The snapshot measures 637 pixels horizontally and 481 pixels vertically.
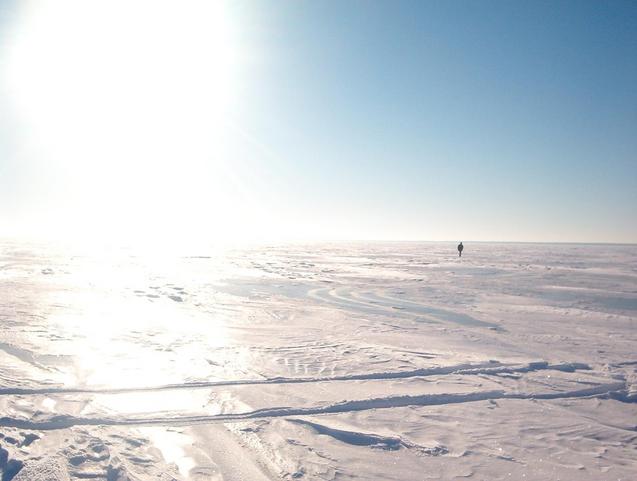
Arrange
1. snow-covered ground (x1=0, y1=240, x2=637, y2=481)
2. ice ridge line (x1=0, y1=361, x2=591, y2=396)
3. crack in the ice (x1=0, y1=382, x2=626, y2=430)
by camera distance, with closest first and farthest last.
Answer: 1. snow-covered ground (x1=0, y1=240, x2=637, y2=481)
2. crack in the ice (x1=0, y1=382, x2=626, y2=430)
3. ice ridge line (x1=0, y1=361, x2=591, y2=396)

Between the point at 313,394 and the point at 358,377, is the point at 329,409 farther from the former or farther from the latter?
the point at 358,377

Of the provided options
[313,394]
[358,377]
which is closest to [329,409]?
[313,394]

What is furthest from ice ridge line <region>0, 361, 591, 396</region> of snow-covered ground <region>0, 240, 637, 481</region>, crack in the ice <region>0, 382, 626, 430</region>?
crack in the ice <region>0, 382, 626, 430</region>

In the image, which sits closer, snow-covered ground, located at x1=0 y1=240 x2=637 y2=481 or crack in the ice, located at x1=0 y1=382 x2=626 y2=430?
snow-covered ground, located at x1=0 y1=240 x2=637 y2=481

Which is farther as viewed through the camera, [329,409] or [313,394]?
[313,394]

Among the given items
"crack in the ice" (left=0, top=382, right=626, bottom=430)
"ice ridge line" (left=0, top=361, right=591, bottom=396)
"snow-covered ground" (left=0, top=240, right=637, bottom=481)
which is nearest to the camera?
"snow-covered ground" (left=0, top=240, right=637, bottom=481)

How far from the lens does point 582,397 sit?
5539 mm

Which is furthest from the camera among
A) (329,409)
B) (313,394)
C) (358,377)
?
(358,377)

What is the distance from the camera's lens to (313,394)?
18.0 feet

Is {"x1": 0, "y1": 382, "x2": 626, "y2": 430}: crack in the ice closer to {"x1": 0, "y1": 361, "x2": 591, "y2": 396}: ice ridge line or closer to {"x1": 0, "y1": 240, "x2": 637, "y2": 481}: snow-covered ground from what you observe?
{"x1": 0, "y1": 240, "x2": 637, "y2": 481}: snow-covered ground

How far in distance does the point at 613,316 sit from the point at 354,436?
33.1 feet

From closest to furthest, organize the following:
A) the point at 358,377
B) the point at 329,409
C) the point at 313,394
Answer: the point at 329,409, the point at 313,394, the point at 358,377

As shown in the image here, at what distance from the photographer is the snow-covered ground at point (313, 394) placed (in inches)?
152

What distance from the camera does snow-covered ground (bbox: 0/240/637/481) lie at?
385cm
